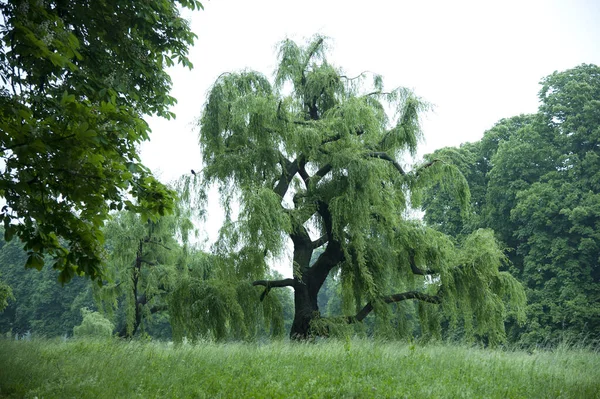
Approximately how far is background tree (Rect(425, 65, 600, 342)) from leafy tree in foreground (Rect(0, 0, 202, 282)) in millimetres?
19317

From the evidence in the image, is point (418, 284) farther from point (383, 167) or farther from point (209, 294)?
point (209, 294)

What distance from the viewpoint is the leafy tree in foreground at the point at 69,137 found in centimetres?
496

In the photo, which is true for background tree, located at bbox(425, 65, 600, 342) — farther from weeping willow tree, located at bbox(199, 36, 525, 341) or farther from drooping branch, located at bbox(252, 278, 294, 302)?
drooping branch, located at bbox(252, 278, 294, 302)

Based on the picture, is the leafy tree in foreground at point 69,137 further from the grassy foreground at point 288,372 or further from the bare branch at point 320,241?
the bare branch at point 320,241

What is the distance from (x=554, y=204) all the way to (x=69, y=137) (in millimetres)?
23077

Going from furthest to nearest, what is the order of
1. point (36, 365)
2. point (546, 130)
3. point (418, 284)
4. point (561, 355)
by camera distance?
point (546, 130) < point (418, 284) < point (561, 355) < point (36, 365)

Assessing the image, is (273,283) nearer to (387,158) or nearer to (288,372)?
(387,158)

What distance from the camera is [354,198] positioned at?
1264 centimetres

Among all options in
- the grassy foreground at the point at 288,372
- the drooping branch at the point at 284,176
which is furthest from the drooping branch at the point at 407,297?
the grassy foreground at the point at 288,372

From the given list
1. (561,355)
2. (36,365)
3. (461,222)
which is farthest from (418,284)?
(461,222)

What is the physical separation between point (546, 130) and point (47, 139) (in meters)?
25.9

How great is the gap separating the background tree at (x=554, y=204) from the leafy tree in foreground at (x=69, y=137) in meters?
19.3

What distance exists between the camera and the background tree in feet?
72.2

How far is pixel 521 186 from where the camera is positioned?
25.5 m
